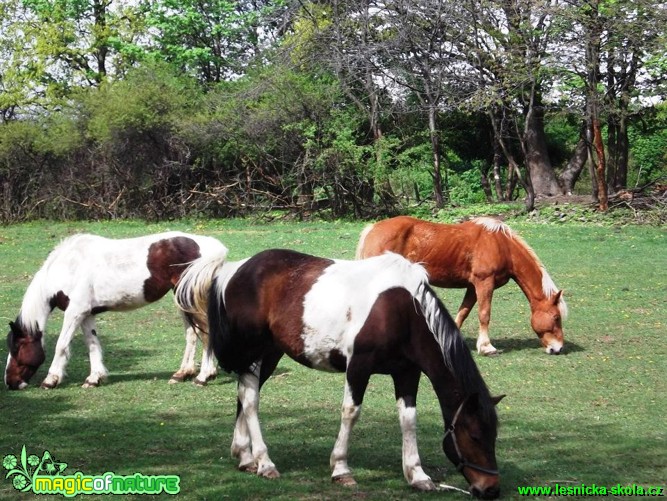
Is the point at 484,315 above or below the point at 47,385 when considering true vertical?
above

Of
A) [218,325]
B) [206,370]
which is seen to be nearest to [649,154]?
[206,370]

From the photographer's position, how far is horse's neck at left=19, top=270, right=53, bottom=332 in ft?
33.9

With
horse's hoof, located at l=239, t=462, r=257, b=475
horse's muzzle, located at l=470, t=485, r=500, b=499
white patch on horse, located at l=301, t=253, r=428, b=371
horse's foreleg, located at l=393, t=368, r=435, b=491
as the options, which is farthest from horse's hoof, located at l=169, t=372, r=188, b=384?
horse's muzzle, located at l=470, t=485, r=500, b=499

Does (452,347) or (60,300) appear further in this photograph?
(60,300)

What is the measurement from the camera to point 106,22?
42.9 metres

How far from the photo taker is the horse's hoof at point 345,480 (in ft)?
21.1

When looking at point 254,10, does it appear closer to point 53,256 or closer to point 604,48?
point 604,48

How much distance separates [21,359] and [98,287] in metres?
1.15

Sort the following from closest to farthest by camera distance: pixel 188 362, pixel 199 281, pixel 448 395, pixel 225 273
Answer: pixel 448 395 < pixel 225 273 < pixel 199 281 < pixel 188 362

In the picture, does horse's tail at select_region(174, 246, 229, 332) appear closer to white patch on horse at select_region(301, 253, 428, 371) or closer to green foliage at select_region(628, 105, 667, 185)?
white patch on horse at select_region(301, 253, 428, 371)

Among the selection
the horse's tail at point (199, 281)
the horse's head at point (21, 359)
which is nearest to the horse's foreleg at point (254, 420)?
the horse's tail at point (199, 281)

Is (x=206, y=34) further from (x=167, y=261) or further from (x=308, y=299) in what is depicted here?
(x=308, y=299)

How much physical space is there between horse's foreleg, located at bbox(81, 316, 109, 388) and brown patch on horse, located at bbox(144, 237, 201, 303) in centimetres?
76

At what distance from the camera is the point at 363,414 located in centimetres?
880
